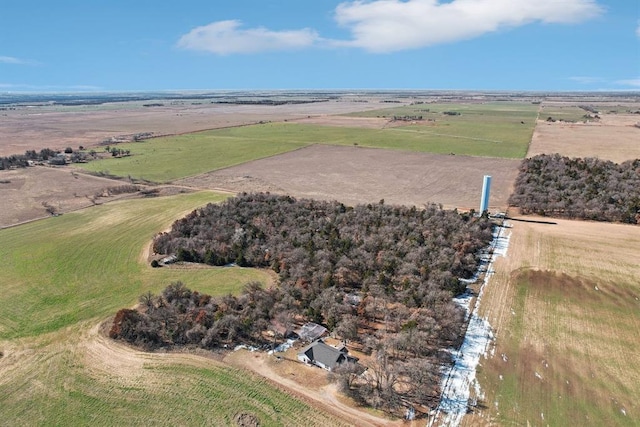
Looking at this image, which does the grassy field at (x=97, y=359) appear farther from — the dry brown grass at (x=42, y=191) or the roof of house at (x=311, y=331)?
the dry brown grass at (x=42, y=191)

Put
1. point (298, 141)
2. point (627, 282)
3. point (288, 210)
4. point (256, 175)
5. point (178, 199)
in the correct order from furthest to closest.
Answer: point (298, 141), point (256, 175), point (178, 199), point (288, 210), point (627, 282)

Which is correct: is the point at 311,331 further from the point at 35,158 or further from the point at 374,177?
the point at 35,158

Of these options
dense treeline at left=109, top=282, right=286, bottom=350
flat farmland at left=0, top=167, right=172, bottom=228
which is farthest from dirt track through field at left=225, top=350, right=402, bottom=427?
flat farmland at left=0, top=167, right=172, bottom=228

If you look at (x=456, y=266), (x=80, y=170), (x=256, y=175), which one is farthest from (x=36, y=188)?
(x=456, y=266)

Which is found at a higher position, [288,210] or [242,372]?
[288,210]

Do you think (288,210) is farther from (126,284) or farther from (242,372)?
(242,372)

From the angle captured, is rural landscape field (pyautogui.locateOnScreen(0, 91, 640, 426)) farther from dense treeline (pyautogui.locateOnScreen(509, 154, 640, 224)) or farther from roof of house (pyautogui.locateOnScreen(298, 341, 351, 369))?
dense treeline (pyautogui.locateOnScreen(509, 154, 640, 224))
